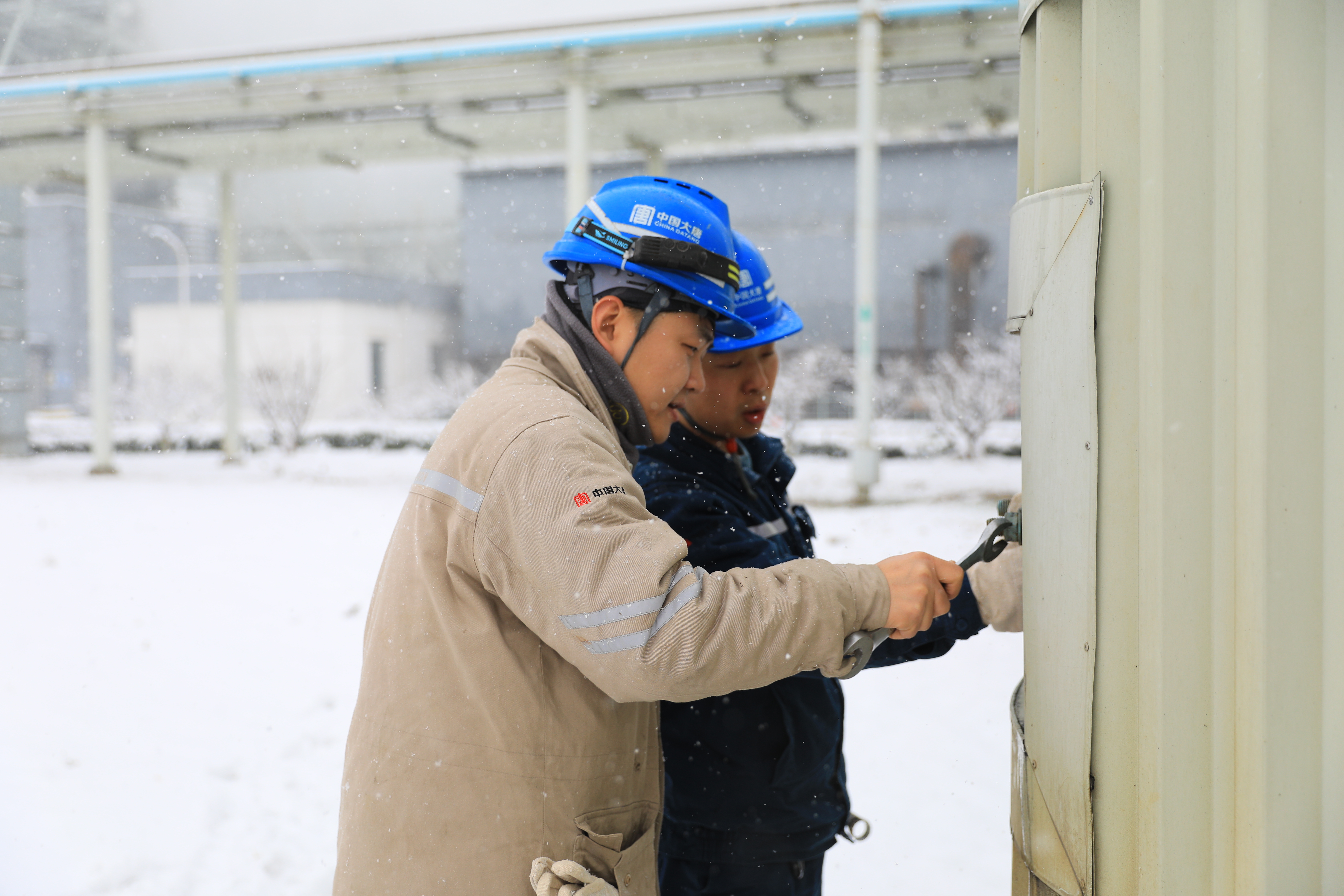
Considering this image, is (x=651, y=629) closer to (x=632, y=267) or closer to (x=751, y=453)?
(x=632, y=267)

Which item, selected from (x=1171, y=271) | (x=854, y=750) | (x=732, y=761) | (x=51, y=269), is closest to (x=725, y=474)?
(x=732, y=761)

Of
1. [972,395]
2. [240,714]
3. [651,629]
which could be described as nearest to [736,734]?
[651,629]

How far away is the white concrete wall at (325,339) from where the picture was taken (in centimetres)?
2623

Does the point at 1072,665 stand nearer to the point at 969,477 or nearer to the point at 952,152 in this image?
the point at 969,477

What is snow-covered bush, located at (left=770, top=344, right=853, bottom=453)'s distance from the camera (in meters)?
14.7

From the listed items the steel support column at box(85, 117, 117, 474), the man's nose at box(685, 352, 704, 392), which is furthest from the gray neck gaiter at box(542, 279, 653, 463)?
the steel support column at box(85, 117, 117, 474)

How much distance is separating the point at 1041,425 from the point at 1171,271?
0.26 metres

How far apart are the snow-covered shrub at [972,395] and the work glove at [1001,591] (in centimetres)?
1242

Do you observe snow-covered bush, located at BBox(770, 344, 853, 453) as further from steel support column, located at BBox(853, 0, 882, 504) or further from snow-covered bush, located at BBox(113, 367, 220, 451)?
snow-covered bush, located at BBox(113, 367, 220, 451)

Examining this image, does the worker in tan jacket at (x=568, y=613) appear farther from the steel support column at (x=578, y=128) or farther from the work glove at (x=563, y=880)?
the steel support column at (x=578, y=128)

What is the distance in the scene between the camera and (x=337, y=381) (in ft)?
88.7

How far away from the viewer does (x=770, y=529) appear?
2.05m

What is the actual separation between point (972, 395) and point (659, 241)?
12993mm

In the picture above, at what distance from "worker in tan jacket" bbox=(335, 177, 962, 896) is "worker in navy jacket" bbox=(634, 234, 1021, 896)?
364 millimetres
